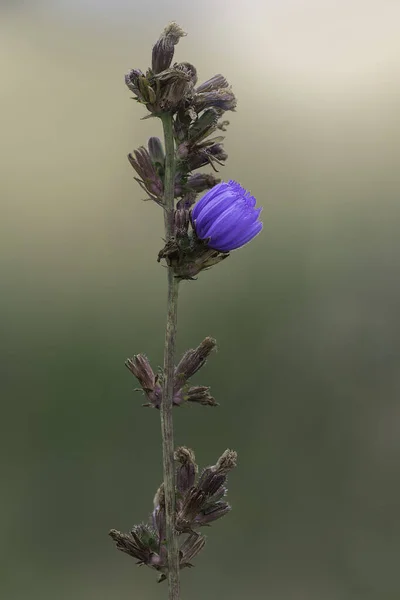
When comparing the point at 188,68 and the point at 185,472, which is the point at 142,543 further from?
the point at 188,68

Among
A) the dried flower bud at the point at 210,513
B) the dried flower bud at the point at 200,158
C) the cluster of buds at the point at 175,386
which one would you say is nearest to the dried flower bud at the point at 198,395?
the cluster of buds at the point at 175,386

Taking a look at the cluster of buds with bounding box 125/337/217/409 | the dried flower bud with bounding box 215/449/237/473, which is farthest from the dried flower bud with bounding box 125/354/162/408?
the dried flower bud with bounding box 215/449/237/473

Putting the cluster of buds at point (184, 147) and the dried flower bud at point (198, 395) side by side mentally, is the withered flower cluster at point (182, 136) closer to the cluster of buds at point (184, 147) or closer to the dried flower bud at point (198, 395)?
the cluster of buds at point (184, 147)

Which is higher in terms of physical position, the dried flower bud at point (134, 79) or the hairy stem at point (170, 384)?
the dried flower bud at point (134, 79)

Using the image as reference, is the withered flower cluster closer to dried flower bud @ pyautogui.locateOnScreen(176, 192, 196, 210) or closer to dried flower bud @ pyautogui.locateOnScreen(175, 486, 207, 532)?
dried flower bud @ pyautogui.locateOnScreen(176, 192, 196, 210)

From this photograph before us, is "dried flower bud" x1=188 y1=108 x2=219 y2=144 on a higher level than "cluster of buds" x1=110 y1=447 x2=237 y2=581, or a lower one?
higher

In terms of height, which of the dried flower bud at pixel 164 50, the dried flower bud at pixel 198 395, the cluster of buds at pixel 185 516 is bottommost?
the cluster of buds at pixel 185 516
